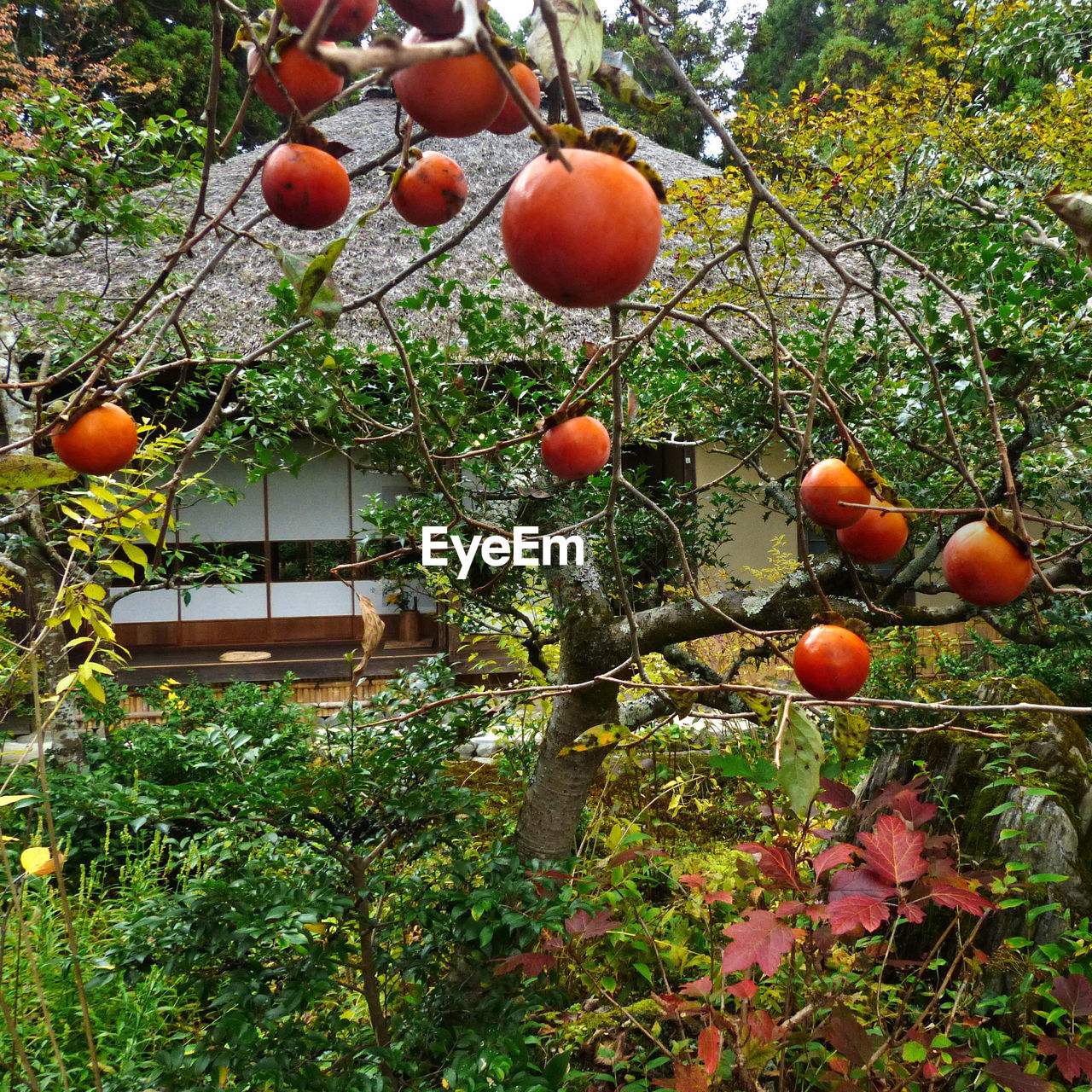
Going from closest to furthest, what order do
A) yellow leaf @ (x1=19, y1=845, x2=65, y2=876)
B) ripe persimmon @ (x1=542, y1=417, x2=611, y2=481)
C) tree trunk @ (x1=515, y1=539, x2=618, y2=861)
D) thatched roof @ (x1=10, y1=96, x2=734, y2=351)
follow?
ripe persimmon @ (x1=542, y1=417, x2=611, y2=481), yellow leaf @ (x1=19, y1=845, x2=65, y2=876), tree trunk @ (x1=515, y1=539, x2=618, y2=861), thatched roof @ (x1=10, y1=96, x2=734, y2=351)

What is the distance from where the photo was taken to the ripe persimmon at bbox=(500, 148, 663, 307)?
0.87 feet

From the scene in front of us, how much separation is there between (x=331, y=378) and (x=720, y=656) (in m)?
2.93

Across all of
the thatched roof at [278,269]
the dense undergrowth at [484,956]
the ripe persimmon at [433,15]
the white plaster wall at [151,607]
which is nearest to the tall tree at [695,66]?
the thatched roof at [278,269]

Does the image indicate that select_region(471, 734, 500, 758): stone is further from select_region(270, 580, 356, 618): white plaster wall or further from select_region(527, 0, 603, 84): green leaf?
select_region(527, 0, 603, 84): green leaf

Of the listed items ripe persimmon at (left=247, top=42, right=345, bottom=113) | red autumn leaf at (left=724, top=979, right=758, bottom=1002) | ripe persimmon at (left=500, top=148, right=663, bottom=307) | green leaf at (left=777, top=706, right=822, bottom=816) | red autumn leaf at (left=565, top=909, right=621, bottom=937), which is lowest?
red autumn leaf at (left=565, top=909, right=621, bottom=937)

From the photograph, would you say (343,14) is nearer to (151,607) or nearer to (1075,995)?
(1075,995)

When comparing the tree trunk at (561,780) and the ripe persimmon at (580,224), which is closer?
the ripe persimmon at (580,224)

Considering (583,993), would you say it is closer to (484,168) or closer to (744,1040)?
(744,1040)

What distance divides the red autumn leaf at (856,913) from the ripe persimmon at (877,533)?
1.96 ft

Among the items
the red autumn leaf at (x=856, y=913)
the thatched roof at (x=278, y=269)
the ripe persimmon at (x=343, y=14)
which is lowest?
the red autumn leaf at (x=856, y=913)

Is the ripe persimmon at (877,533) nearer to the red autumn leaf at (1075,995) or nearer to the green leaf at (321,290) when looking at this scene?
the green leaf at (321,290)

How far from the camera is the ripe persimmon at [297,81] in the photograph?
15.8 inches

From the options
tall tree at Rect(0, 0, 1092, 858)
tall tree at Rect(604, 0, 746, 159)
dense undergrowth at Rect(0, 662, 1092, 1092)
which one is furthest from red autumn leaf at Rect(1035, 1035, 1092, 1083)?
tall tree at Rect(604, 0, 746, 159)

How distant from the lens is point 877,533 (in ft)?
1.97
